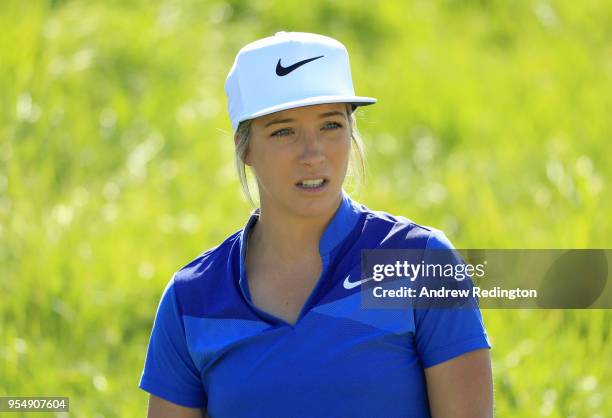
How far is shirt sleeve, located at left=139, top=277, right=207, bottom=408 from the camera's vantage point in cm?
269

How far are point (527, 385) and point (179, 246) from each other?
77.0 inches

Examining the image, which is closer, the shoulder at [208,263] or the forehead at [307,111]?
the forehead at [307,111]

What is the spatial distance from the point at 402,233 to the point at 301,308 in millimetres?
295

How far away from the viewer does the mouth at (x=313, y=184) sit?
8.64 feet

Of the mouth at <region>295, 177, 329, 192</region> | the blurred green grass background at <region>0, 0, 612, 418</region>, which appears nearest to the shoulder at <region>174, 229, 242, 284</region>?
the mouth at <region>295, 177, 329, 192</region>

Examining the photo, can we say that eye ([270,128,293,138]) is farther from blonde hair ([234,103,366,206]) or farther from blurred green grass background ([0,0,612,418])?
blurred green grass background ([0,0,612,418])

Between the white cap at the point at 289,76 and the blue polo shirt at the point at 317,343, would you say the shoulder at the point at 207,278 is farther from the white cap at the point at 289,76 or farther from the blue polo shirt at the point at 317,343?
the white cap at the point at 289,76

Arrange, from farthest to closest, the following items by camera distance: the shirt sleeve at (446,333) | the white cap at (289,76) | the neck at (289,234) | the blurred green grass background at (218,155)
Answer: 1. the blurred green grass background at (218,155)
2. the neck at (289,234)
3. the white cap at (289,76)
4. the shirt sleeve at (446,333)

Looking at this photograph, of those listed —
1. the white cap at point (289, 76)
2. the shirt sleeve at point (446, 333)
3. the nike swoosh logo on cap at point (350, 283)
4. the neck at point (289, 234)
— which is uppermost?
the white cap at point (289, 76)

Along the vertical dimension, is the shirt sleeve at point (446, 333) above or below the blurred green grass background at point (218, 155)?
below

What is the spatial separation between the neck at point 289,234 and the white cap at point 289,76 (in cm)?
26

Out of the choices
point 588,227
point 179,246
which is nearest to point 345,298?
point 588,227

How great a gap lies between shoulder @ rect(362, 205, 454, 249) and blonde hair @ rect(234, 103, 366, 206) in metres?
0.25

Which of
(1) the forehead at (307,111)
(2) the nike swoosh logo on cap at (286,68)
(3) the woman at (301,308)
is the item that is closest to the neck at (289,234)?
(3) the woman at (301,308)
